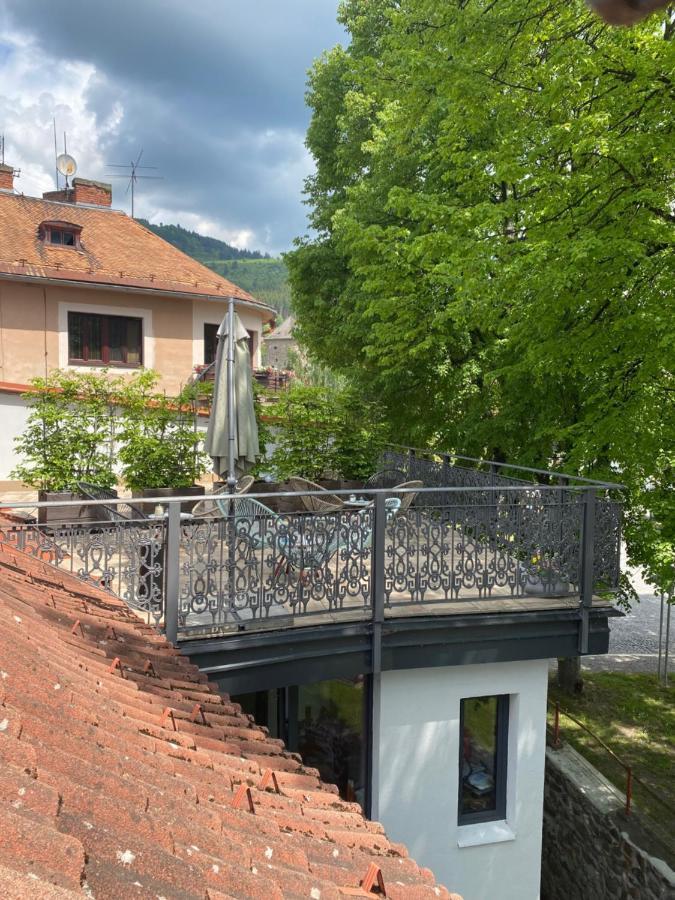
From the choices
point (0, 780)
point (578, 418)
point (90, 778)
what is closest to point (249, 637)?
point (90, 778)

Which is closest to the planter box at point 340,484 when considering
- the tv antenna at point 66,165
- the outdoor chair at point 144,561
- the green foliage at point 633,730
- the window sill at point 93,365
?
the green foliage at point 633,730

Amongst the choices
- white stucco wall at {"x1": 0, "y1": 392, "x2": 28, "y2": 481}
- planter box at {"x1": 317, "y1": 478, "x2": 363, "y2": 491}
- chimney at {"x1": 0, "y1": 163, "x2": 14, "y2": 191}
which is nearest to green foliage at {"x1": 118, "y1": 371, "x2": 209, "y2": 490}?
planter box at {"x1": 317, "y1": 478, "x2": 363, "y2": 491}

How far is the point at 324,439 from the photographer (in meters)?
15.8

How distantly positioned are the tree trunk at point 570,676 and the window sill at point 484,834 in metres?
6.73

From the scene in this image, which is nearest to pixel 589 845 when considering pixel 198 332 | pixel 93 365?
pixel 93 365

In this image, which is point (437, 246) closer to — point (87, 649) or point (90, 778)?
point (87, 649)

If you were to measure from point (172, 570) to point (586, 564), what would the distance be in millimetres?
4402

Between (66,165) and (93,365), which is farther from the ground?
(66,165)

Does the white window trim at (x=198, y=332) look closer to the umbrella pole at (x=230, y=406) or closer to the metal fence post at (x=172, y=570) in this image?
the umbrella pole at (x=230, y=406)

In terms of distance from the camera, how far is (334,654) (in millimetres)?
6809

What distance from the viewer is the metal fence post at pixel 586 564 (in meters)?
7.27

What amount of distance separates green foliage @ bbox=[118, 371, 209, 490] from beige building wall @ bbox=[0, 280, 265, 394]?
608 centimetres

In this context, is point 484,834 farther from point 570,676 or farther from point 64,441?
point 64,441

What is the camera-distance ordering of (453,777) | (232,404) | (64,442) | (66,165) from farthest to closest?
(66,165) < (64,442) < (232,404) < (453,777)
